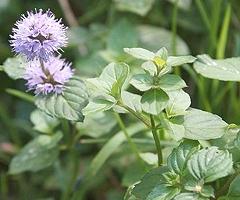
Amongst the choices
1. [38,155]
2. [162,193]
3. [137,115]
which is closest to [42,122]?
[38,155]

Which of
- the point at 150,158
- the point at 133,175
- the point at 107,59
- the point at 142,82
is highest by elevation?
the point at 142,82

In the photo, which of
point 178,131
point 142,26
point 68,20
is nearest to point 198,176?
point 178,131

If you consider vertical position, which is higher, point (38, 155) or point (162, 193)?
point (162, 193)

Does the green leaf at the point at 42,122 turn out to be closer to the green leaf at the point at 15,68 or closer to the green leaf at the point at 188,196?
the green leaf at the point at 15,68

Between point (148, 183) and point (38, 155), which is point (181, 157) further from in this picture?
point (38, 155)

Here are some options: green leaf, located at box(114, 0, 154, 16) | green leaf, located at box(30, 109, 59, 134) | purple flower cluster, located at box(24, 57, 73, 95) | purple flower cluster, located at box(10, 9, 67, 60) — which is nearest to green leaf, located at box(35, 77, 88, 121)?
purple flower cluster, located at box(24, 57, 73, 95)

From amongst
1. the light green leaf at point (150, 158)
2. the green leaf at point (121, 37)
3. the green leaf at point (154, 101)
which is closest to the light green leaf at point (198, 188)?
the green leaf at point (154, 101)

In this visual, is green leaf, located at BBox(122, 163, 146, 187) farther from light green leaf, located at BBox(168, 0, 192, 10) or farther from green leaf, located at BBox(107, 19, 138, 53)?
light green leaf, located at BBox(168, 0, 192, 10)
